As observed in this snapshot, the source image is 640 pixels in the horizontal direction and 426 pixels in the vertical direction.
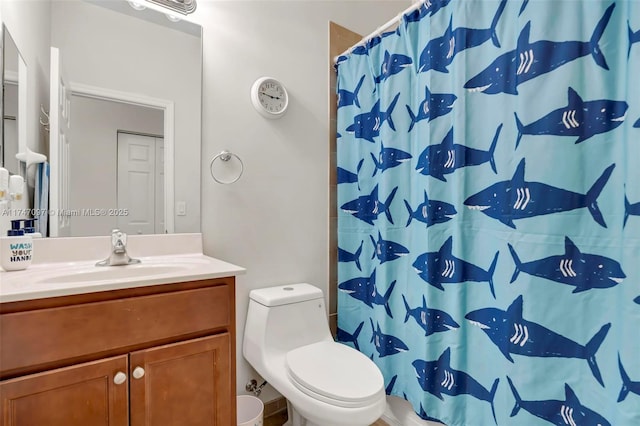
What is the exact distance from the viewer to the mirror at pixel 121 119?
127cm

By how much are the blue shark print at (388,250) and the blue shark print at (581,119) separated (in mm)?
707

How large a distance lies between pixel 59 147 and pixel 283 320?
118 cm

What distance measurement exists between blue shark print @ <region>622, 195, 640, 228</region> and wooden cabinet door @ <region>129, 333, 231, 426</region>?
127cm

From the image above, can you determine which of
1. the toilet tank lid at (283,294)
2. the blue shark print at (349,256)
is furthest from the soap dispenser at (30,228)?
the blue shark print at (349,256)

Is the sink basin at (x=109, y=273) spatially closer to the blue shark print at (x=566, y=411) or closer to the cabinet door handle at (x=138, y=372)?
the cabinet door handle at (x=138, y=372)

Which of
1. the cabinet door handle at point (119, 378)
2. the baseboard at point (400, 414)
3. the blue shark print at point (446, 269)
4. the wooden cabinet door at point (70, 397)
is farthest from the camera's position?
the baseboard at point (400, 414)

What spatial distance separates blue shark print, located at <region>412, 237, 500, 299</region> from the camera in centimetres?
124

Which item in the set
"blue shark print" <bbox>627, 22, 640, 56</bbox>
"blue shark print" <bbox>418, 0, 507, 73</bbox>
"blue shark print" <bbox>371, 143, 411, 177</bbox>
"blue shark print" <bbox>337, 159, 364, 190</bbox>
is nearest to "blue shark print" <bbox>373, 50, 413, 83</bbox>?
"blue shark print" <bbox>418, 0, 507, 73</bbox>

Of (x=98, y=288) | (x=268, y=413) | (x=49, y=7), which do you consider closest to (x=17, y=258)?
(x=98, y=288)

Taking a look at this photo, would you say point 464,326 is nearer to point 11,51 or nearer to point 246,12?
point 246,12

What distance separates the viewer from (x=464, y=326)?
1260 mm

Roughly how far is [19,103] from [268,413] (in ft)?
5.77

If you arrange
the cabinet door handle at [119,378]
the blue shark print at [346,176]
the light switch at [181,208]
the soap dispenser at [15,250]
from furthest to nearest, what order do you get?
the blue shark print at [346,176] → the light switch at [181,208] → the soap dispenser at [15,250] → the cabinet door handle at [119,378]

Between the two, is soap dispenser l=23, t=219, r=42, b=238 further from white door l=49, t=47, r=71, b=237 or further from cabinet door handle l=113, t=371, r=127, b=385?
cabinet door handle l=113, t=371, r=127, b=385
